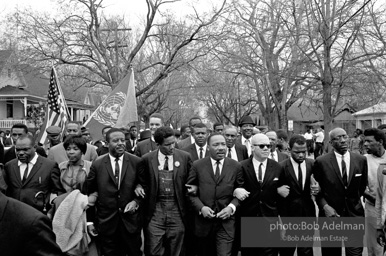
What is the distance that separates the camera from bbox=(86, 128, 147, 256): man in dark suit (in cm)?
621

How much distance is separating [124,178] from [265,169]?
6.42 ft

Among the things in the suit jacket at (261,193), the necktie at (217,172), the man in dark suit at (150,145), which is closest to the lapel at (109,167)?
the necktie at (217,172)

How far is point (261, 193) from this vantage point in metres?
6.44

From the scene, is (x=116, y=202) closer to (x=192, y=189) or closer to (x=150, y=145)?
(x=192, y=189)

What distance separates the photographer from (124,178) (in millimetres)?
6316

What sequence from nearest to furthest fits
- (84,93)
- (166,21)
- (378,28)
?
(378,28) < (166,21) < (84,93)

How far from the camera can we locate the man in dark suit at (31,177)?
6.01 meters

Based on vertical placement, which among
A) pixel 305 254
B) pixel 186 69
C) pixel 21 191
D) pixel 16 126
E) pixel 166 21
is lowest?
pixel 305 254

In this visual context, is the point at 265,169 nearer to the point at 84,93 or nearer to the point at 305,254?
the point at 305,254

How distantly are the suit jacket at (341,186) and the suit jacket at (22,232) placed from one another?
4.96 meters

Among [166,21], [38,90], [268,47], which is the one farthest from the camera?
[38,90]

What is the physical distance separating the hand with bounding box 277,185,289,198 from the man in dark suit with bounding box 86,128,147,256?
192 cm

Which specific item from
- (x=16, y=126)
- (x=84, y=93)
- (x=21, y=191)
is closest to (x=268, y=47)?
(x=16, y=126)

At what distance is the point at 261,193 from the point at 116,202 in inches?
78.0
